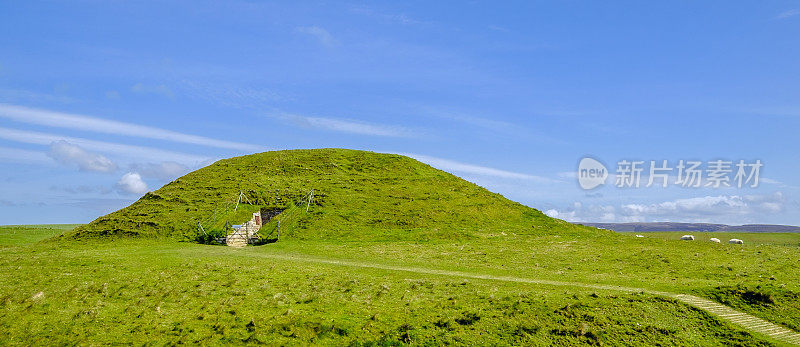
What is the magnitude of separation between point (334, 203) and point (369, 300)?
127 ft

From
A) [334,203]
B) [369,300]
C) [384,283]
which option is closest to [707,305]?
[384,283]

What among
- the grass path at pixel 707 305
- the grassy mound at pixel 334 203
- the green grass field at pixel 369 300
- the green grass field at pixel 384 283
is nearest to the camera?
the green grass field at pixel 369 300

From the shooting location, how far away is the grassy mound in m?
58.1

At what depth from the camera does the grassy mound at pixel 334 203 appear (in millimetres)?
58062

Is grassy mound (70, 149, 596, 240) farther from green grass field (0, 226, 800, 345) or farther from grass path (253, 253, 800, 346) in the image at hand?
grass path (253, 253, 800, 346)

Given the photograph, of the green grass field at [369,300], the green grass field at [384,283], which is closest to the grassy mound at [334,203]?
the green grass field at [384,283]

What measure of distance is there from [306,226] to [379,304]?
32810mm

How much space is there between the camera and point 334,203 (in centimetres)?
6475

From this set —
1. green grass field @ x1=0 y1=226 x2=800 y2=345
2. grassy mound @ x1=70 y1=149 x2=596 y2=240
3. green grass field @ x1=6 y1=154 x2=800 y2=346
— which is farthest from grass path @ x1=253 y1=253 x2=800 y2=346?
grassy mound @ x1=70 y1=149 x2=596 y2=240

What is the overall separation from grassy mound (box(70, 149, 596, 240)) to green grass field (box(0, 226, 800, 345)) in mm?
15596

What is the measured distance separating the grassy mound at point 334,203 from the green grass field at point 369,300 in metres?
15.6

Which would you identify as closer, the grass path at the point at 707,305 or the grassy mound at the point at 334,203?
the grass path at the point at 707,305

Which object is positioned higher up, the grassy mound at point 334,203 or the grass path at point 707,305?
the grassy mound at point 334,203

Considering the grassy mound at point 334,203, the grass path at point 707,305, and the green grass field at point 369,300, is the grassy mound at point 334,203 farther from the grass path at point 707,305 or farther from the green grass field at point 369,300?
the grass path at point 707,305
